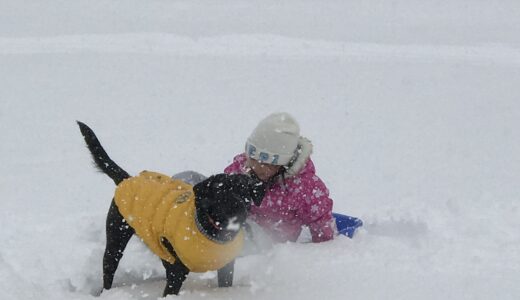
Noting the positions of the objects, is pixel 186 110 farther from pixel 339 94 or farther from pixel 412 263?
pixel 412 263

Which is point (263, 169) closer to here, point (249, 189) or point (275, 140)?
point (275, 140)

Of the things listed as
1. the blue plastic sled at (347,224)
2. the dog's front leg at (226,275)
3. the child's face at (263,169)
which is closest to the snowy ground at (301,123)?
the dog's front leg at (226,275)

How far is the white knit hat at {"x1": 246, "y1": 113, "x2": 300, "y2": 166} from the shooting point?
11.2 feet

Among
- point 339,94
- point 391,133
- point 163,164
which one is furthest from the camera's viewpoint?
point 339,94

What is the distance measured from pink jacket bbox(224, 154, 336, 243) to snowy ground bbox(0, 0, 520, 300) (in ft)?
0.54

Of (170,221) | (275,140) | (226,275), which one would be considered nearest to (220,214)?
(170,221)

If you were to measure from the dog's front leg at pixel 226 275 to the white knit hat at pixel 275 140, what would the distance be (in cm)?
63

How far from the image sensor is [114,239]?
3.38 meters

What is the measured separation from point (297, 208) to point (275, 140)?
0.53 metres

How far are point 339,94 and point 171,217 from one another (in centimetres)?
463

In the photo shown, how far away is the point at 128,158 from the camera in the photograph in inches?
211

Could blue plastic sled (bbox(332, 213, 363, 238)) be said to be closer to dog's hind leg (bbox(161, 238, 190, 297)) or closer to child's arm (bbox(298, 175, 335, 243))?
child's arm (bbox(298, 175, 335, 243))

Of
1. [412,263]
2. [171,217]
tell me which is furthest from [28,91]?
[412,263]

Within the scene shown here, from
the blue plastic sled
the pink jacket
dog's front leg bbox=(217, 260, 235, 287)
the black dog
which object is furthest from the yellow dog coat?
the blue plastic sled
